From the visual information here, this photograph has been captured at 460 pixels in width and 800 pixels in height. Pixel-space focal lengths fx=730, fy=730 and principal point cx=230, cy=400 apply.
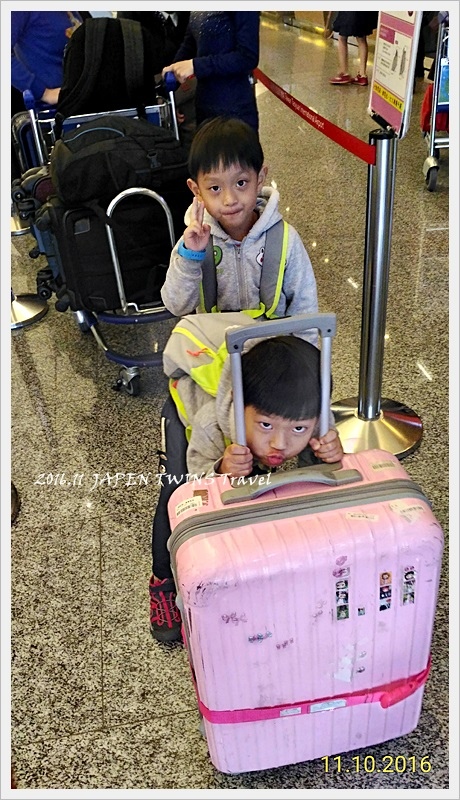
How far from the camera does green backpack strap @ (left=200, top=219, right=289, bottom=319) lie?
1.49m

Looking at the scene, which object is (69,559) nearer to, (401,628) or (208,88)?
(401,628)

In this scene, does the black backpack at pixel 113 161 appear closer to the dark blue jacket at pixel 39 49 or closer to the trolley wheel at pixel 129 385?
the trolley wheel at pixel 129 385

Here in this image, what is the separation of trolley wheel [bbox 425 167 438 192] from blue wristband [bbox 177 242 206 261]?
2804 mm

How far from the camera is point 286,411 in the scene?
1166 millimetres

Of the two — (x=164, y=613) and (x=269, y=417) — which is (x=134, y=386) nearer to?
(x=164, y=613)

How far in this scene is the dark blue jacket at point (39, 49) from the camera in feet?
9.41

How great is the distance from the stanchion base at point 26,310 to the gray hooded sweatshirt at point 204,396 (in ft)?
5.88

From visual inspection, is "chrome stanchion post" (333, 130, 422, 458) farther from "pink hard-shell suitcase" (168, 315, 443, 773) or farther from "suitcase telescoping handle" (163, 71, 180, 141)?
"suitcase telescoping handle" (163, 71, 180, 141)

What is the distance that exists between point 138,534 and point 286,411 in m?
0.88

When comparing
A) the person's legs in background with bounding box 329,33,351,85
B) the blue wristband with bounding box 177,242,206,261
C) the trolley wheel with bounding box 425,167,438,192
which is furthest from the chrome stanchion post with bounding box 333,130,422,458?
the person's legs in background with bounding box 329,33,351,85

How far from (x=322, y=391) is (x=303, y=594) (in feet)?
1.03

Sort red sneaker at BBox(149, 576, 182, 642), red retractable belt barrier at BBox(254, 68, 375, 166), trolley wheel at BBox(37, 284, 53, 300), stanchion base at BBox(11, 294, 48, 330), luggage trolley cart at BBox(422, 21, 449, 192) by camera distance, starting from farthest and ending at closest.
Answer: luggage trolley cart at BBox(422, 21, 449, 192), stanchion base at BBox(11, 294, 48, 330), trolley wheel at BBox(37, 284, 53, 300), red retractable belt barrier at BBox(254, 68, 375, 166), red sneaker at BBox(149, 576, 182, 642)

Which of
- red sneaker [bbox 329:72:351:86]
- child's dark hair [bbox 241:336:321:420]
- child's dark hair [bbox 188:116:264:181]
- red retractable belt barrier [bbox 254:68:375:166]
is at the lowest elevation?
red sneaker [bbox 329:72:351:86]

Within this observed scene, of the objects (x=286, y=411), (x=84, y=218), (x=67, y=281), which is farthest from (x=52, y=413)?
(x=286, y=411)
